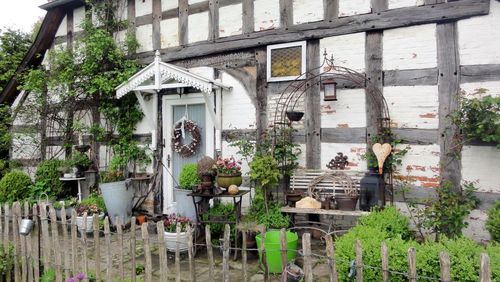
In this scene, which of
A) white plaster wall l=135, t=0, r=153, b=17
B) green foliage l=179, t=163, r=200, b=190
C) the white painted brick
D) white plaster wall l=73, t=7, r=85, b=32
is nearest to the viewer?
the white painted brick

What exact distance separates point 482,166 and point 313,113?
2.35 m

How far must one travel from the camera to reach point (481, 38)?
428 centimetres

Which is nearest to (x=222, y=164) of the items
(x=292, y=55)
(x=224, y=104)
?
(x=224, y=104)

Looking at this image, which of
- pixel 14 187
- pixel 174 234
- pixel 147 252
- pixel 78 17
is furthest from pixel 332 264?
pixel 78 17

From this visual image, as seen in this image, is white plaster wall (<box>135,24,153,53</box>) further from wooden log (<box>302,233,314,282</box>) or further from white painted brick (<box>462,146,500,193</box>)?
white painted brick (<box>462,146,500,193</box>)

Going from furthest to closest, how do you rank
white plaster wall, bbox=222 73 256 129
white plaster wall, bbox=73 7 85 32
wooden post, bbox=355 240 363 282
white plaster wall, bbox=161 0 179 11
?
white plaster wall, bbox=73 7 85 32 < white plaster wall, bbox=161 0 179 11 < white plaster wall, bbox=222 73 256 129 < wooden post, bbox=355 240 363 282

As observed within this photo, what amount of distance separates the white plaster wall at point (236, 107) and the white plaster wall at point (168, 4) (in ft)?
6.21

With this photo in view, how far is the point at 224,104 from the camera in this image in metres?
6.13

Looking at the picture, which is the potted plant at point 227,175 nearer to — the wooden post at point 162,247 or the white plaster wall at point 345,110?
the white plaster wall at point 345,110

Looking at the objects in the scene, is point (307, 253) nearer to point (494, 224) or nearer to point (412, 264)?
point (412, 264)

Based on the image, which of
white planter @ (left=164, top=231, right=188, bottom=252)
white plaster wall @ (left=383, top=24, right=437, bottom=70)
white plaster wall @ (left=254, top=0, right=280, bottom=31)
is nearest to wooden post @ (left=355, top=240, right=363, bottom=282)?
white planter @ (left=164, top=231, right=188, bottom=252)

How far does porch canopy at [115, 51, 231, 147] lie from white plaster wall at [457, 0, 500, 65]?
357 centimetres

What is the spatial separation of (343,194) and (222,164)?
1792 millimetres

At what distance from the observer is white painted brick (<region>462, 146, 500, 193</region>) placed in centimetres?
419
